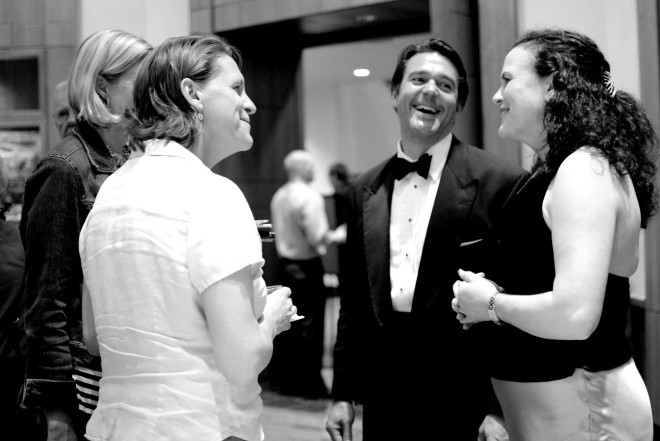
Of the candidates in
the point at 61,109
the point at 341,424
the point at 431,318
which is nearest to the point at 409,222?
the point at 431,318

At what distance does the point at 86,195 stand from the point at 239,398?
34.8 inches

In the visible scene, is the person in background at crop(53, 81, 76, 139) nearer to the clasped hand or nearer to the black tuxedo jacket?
the black tuxedo jacket

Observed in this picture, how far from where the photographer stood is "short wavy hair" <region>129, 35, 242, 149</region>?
1.64m

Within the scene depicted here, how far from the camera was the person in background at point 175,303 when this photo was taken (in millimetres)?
1442

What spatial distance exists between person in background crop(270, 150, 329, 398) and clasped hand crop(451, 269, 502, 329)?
455 centimetres

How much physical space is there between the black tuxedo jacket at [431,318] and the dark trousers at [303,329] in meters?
3.88

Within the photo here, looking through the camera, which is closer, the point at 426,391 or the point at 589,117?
the point at 589,117

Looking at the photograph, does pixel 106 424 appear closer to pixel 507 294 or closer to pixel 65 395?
pixel 65 395

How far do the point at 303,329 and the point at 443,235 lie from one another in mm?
4264

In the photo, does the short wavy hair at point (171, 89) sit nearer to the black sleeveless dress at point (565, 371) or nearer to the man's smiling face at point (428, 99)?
the black sleeveless dress at point (565, 371)

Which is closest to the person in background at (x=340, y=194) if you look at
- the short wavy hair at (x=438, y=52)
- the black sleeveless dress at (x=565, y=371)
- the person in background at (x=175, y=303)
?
the short wavy hair at (x=438, y=52)

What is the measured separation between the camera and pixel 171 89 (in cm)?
166

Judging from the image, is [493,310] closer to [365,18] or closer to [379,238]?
[379,238]

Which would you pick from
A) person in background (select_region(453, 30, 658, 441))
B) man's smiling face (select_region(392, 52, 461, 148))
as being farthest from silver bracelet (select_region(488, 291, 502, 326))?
man's smiling face (select_region(392, 52, 461, 148))
